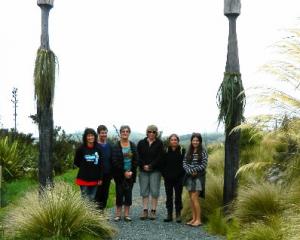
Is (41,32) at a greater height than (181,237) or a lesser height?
greater

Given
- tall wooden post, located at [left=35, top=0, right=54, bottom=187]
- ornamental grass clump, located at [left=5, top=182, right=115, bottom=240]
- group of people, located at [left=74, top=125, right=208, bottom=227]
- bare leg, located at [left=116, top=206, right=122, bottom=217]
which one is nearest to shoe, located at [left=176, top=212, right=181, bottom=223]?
group of people, located at [left=74, top=125, right=208, bottom=227]

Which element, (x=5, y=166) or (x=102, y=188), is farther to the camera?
(x=5, y=166)

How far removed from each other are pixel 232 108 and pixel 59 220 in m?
3.21

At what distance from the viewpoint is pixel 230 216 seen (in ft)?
25.6

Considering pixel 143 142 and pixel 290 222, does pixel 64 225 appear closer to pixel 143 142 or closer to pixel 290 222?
pixel 143 142

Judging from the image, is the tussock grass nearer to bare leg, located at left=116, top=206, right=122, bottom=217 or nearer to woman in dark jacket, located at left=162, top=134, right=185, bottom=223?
woman in dark jacket, located at left=162, top=134, right=185, bottom=223

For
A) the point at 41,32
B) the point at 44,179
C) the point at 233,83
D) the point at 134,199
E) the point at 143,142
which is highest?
the point at 41,32

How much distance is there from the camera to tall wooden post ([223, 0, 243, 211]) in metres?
8.59

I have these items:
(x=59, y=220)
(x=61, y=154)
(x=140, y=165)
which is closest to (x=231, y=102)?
(x=140, y=165)

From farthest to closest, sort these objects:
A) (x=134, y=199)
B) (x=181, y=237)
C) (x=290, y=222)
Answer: (x=134, y=199) < (x=181, y=237) < (x=290, y=222)

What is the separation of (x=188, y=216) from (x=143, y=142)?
1380 millimetres

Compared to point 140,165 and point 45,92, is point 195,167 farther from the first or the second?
point 45,92

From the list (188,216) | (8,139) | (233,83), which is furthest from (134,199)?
(8,139)

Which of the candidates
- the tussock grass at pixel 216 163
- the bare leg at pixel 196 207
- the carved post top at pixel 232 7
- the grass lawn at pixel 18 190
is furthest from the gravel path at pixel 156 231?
the tussock grass at pixel 216 163
